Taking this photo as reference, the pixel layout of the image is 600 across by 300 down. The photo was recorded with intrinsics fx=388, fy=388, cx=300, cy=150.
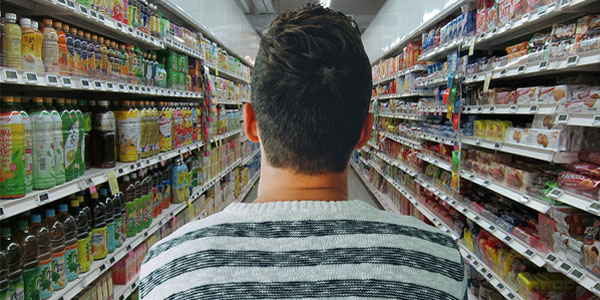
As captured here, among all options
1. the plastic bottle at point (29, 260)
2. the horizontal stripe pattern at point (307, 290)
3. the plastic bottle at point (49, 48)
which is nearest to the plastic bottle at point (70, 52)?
the plastic bottle at point (49, 48)

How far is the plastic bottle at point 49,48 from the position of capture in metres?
1.91

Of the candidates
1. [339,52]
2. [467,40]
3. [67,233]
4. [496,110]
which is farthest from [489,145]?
[67,233]

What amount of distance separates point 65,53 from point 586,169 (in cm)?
283

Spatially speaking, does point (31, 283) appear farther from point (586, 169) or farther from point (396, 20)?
point (396, 20)

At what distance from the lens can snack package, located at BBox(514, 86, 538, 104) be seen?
2.55 m

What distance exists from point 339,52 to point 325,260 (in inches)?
17.6

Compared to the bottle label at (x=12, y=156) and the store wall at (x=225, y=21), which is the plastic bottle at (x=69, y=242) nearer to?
the bottle label at (x=12, y=156)

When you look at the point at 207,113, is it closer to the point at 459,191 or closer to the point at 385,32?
the point at 459,191

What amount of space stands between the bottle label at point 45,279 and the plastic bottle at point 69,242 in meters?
0.17

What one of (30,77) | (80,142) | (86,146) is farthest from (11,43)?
(86,146)

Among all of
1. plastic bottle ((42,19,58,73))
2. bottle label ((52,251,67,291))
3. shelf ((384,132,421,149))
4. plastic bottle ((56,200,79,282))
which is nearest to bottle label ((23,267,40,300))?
bottle label ((52,251,67,291))

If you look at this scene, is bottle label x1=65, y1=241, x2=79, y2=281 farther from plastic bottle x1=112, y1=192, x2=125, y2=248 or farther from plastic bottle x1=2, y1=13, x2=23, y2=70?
plastic bottle x1=2, y1=13, x2=23, y2=70

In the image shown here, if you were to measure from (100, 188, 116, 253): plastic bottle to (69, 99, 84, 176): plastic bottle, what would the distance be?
34 centimetres

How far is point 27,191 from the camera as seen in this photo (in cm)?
175
